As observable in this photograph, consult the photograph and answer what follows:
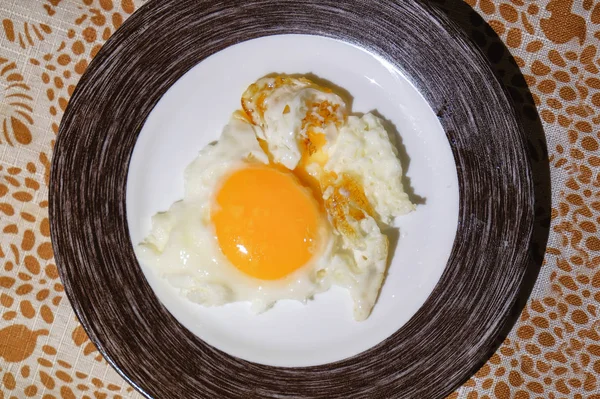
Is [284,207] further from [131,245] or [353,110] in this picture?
[131,245]

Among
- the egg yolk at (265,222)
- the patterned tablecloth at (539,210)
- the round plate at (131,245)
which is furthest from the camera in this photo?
the patterned tablecloth at (539,210)

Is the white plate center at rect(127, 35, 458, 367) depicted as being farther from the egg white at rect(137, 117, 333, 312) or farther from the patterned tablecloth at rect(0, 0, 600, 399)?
the patterned tablecloth at rect(0, 0, 600, 399)

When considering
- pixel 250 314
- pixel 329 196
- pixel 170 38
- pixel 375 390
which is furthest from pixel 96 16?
pixel 375 390

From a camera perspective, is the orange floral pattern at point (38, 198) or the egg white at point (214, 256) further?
the orange floral pattern at point (38, 198)

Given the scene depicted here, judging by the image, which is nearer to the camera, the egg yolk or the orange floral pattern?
the egg yolk

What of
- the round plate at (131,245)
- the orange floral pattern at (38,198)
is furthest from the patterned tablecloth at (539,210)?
the round plate at (131,245)

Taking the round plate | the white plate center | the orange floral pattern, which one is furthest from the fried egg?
the orange floral pattern

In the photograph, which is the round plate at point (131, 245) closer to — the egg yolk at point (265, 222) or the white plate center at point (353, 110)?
the white plate center at point (353, 110)

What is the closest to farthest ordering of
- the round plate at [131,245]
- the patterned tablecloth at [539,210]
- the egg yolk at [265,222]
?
1. the egg yolk at [265,222]
2. the round plate at [131,245]
3. the patterned tablecloth at [539,210]

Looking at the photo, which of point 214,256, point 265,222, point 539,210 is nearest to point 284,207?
point 265,222
